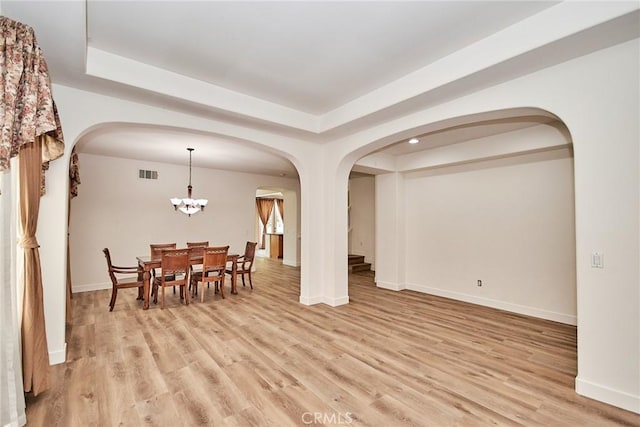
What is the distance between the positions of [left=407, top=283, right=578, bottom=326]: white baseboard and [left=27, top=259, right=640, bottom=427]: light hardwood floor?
220 mm

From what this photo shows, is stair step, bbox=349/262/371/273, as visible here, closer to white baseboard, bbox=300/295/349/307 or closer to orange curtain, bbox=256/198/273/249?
white baseboard, bbox=300/295/349/307

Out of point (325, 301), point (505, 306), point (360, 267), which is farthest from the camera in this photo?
point (360, 267)

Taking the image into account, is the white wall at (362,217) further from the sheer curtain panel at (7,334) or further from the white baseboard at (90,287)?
the sheer curtain panel at (7,334)

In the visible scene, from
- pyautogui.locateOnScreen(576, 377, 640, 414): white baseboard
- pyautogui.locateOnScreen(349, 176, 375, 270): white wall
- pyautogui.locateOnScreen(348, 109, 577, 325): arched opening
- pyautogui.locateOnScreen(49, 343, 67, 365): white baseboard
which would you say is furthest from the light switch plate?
pyautogui.locateOnScreen(349, 176, 375, 270): white wall

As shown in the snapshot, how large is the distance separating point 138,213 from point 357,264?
535cm

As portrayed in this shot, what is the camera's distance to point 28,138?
189 centimetres

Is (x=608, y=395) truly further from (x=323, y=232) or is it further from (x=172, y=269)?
(x=172, y=269)

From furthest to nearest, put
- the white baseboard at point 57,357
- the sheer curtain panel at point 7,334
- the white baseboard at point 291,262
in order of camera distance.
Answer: the white baseboard at point 291,262 → the white baseboard at point 57,357 → the sheer curtain panel at point 7,334

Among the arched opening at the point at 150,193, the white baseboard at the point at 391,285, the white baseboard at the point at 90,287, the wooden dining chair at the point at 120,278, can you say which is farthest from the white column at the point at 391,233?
the white baseboard at the point at 90,287

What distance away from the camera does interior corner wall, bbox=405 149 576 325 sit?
4.21 m

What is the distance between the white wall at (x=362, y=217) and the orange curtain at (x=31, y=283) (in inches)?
268

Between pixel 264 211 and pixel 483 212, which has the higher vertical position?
pixel 264 211

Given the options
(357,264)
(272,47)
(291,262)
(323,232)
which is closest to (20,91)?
(272,47)

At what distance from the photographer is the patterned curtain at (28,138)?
1793 mm
